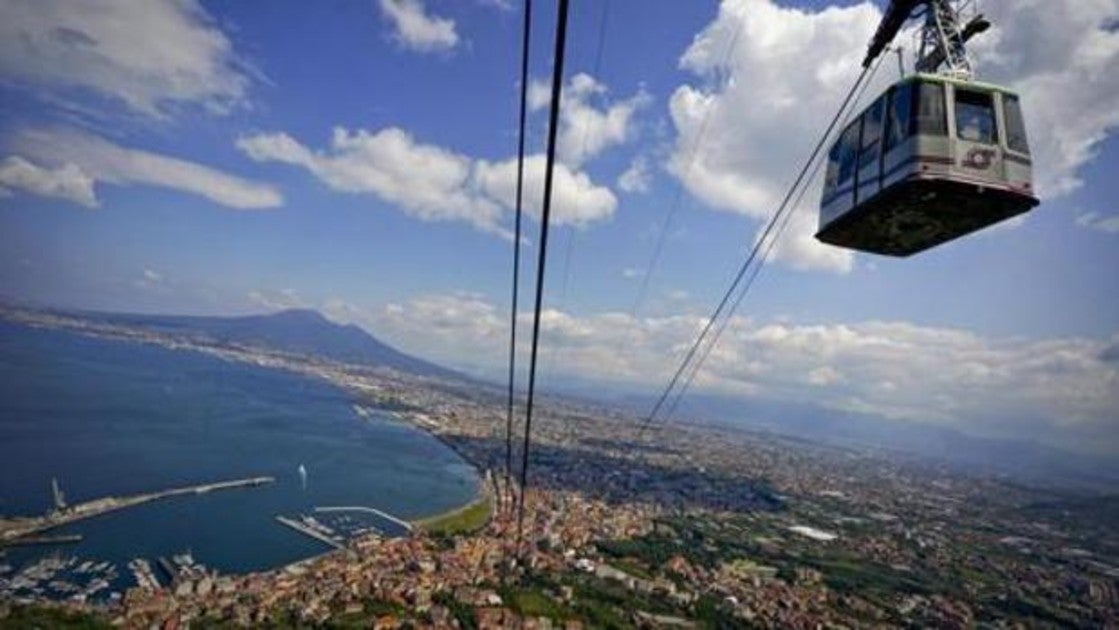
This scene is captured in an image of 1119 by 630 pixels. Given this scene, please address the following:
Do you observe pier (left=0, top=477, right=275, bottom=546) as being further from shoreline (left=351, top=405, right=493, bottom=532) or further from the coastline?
the coastline

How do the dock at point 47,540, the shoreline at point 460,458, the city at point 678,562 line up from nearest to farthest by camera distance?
1. the city at point 678,562
2. the dock at point 47,540
3. the shoreline at point 460,458

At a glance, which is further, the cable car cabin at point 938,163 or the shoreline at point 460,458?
the shoreline at point 460,458

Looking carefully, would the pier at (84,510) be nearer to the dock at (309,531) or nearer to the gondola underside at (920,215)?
the dock at (309,531)

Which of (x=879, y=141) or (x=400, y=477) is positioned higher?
(x=879, y=141)

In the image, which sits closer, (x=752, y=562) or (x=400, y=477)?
(x=752, y=562)

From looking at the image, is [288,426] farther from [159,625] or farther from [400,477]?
[159,625]

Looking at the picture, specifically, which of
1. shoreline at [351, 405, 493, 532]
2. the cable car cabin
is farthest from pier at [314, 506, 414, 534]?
the cable car cabin

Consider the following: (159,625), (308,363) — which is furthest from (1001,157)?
(308,363)

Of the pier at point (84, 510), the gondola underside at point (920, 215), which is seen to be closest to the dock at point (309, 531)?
the pier at point (84, 510)
